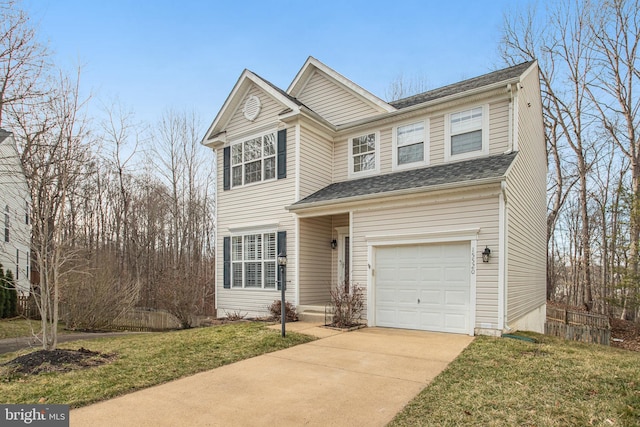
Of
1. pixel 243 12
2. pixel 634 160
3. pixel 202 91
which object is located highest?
pixel 243 12

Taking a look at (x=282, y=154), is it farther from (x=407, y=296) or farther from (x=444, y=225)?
(x=407, y=296)

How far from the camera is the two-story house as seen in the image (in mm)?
8259

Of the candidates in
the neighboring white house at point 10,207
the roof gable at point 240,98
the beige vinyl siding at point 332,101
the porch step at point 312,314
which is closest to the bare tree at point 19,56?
the neighboring white house at point 10,207

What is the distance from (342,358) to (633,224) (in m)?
13.9

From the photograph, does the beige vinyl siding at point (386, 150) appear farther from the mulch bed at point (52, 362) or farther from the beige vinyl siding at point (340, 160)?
the mulch bed at point (52, 362)

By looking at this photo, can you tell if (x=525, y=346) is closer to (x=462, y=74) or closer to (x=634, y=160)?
(x=634, y=160)

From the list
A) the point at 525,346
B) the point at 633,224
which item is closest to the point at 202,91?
the point at 525,346

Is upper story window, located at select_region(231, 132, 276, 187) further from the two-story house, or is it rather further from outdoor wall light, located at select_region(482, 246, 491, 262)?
outdoor wall light, located at select_region(482, 246, 491, 262)

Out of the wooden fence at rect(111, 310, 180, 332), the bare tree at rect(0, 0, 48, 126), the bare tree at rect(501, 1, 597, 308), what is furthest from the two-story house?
the bare tree at rect(501, 1, 597, 308)

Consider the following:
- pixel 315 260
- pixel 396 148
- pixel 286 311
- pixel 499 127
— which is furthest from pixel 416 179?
pixel 286 311

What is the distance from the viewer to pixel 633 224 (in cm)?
1391

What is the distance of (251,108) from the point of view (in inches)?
489

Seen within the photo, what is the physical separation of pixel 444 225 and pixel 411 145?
3218mm

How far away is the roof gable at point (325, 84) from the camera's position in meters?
11.5
